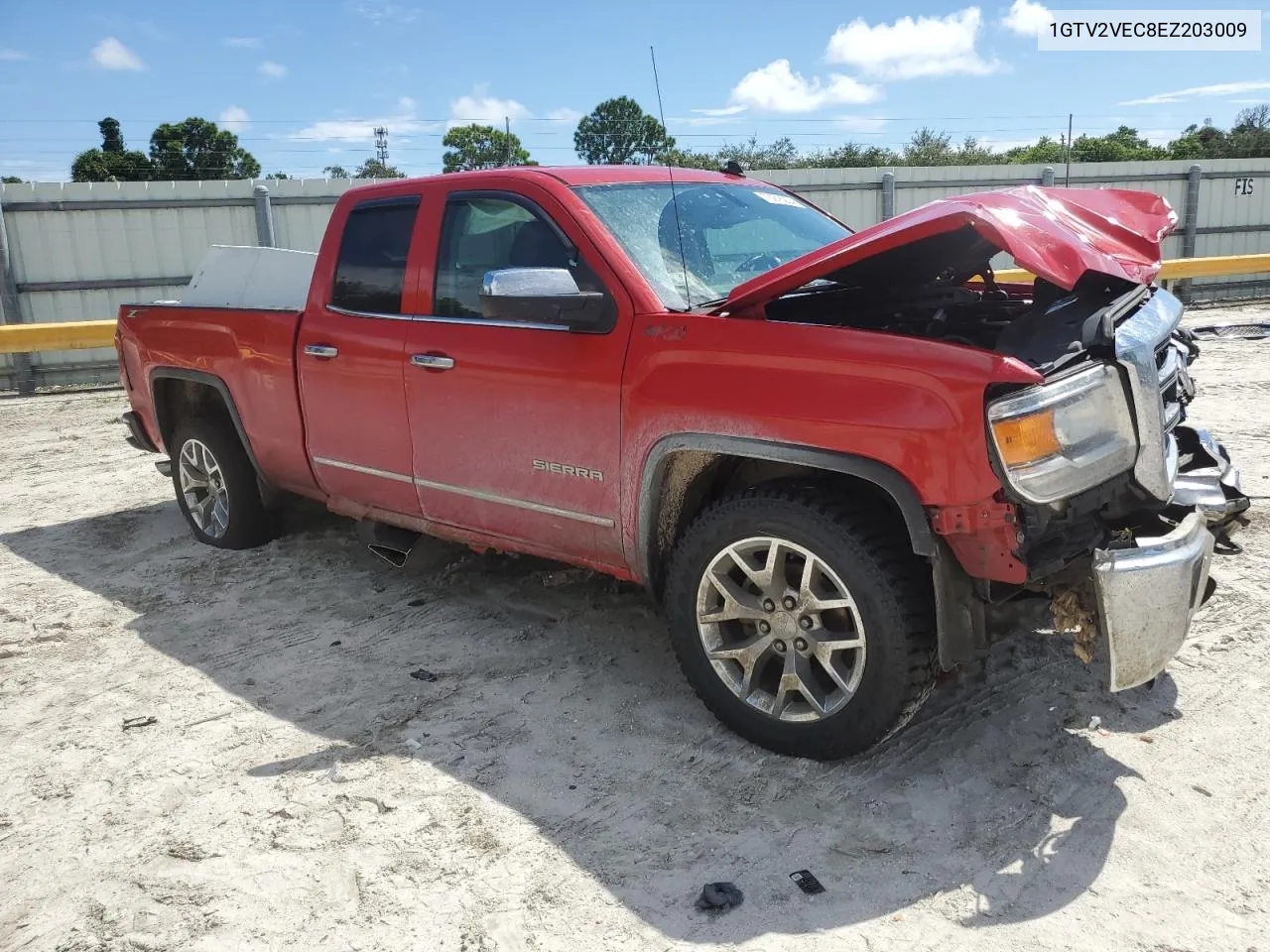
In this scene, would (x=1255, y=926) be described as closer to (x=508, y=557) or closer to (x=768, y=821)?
(x=768, y=821)

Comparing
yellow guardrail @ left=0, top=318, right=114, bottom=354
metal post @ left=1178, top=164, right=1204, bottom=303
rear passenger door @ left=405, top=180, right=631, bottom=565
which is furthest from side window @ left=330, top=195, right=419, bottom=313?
metal post @ left=1178, top=164, right=1204, bottom=303

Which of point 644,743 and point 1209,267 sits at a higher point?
point 1209,267

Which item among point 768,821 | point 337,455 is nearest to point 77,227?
point 337,455

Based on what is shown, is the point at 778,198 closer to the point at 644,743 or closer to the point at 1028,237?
the point at 1028,237

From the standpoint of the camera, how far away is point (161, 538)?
5.97m

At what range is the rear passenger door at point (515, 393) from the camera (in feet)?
11.7

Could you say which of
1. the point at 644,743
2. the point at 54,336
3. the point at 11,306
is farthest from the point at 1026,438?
the point at 11,306

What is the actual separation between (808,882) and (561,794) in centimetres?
84

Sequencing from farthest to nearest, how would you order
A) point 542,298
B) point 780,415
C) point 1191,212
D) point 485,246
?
point 1191,212
point 485,246
point 542,298
point 780,415

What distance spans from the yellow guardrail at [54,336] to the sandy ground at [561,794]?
300 inches

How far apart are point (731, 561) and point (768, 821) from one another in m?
0.80

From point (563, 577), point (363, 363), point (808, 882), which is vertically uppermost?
point (363, 363)

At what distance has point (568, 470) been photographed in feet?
12.1

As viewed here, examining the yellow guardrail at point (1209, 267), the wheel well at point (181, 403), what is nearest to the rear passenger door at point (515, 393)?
the wheel well at point (181, 403)
